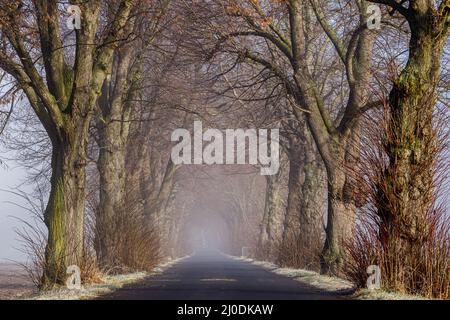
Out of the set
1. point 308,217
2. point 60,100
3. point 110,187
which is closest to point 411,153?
point 60,100

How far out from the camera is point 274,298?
1191 centimetres

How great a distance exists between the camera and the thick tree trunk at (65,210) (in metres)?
13.5

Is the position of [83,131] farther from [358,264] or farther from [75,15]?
[358,264]

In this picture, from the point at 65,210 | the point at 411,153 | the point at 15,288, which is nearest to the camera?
the point at 411,153

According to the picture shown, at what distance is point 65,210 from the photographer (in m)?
14.1

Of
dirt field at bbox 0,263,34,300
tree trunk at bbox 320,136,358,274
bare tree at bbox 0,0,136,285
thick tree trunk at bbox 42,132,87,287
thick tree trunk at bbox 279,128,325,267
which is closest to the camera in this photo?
thick tree trunk at bbox 42,132,87,287

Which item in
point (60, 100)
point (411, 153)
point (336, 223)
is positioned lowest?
point (336, 223)

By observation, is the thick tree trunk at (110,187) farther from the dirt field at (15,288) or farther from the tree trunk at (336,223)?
the tree trunk at (336,223)

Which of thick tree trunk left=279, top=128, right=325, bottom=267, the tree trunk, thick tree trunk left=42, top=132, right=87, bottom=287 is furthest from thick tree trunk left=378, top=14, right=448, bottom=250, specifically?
thick tree trunk left=279, top=128, right=325, bottom=267

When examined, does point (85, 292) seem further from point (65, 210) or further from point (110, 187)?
point (110, 187)

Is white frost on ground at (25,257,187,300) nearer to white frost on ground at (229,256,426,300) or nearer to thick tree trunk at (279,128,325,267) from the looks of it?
white frost on ground at (229,256,426,300)

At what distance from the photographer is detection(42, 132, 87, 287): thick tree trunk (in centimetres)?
1349
